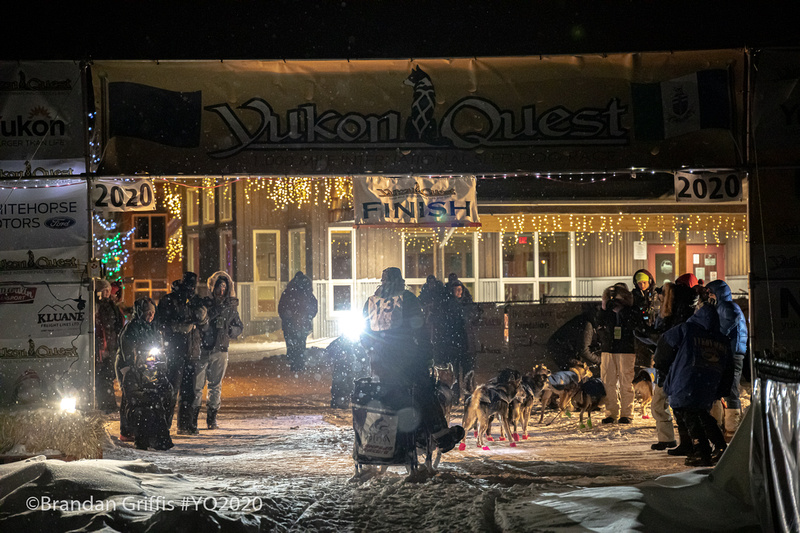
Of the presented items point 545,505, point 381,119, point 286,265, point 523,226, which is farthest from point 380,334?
point 286,265

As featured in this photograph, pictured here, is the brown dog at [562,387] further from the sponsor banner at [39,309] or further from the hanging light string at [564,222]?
A: the hanging light string at [564,222]

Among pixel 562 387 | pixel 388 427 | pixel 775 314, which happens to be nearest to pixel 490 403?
pixel 562 387

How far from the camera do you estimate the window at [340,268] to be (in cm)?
2100

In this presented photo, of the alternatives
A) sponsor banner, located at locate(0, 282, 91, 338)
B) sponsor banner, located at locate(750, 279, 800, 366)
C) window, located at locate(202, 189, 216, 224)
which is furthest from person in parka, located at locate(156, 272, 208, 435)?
window, located at locate(202, 189, 216, 224)

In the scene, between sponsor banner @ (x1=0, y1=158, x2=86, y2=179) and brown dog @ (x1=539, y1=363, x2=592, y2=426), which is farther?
brown dog @ (x1=539, y1=363, x2=592, y2=426)

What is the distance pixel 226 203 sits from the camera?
80.2 ft

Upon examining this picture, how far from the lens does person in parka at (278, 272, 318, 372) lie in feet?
53.4

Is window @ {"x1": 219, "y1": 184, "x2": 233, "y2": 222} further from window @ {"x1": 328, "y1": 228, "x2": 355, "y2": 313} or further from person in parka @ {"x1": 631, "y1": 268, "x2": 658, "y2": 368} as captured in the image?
person in parka @ {"x1": 631, "y1": 268, "x2": 658, "y2": 368}

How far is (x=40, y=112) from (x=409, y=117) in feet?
13.6

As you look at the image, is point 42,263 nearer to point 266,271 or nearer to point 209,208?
point 266,271

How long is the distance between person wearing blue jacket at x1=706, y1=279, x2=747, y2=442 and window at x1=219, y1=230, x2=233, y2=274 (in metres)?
17.9

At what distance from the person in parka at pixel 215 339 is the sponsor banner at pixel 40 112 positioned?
229 cm

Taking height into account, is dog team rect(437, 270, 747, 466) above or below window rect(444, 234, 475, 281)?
below

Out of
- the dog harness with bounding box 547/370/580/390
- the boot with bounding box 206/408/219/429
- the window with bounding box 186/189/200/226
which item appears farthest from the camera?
the window with bounding box 186/189/200/226
